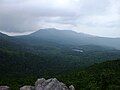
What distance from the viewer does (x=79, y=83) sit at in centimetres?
17912

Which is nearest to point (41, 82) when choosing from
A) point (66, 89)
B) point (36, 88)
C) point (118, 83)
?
point (36, 88)

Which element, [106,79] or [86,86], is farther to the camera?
[86,86]

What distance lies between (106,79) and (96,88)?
132ft

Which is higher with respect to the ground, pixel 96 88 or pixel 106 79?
pixel 106 79

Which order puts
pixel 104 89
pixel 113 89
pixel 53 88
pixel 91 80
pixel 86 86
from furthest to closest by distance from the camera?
pixel 91 80
pixel 86 86
pixel 113 89
pixel 104 89
pixel 53 88

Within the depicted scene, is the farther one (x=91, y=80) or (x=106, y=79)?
(x=91, y=80)

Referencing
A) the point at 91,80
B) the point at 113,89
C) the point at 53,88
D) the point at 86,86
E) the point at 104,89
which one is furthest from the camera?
the point at 91,80

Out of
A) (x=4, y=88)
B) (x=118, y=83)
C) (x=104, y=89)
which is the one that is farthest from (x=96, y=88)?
(x=4, y=88)

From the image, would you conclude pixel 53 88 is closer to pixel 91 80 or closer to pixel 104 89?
pixel 104 89

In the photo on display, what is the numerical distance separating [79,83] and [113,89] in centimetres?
3367

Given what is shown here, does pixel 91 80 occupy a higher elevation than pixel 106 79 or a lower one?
lower

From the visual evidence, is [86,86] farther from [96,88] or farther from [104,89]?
[104,89]

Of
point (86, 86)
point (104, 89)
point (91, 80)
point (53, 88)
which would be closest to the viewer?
point (53, 88)

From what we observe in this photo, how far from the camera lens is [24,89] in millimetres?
112875
